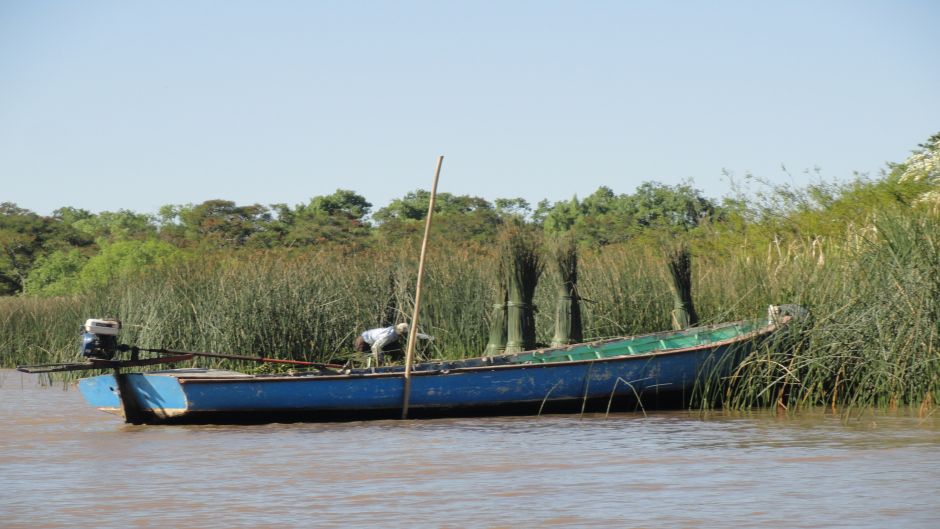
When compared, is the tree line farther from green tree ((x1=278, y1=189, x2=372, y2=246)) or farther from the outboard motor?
the outboard motor

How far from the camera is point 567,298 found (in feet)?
50.5

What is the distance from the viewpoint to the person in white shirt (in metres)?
14.8

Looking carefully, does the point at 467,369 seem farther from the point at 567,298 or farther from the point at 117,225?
the point at 117,225

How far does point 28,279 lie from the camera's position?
46938 mm

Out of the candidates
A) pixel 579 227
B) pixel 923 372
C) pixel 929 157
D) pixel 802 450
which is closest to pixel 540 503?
pixel 802 450

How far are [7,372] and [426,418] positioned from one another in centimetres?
1145

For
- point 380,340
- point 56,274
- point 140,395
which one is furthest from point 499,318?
point 56,274

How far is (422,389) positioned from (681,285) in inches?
142

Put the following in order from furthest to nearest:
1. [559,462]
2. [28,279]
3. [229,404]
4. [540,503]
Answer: [28,279] < [229,404] < [559,462] < [540,503]

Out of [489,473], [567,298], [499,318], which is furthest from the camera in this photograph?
[567,298]

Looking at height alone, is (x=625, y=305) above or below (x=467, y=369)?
above

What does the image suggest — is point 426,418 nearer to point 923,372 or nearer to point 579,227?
point 923,372

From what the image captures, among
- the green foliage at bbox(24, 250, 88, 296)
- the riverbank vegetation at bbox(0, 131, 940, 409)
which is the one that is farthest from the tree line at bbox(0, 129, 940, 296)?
the riverbank vegetation at bbox(0, 131, 940, 409)

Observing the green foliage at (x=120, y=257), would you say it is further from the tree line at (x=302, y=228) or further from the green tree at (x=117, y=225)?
the green tree at (x=117, y=225)
